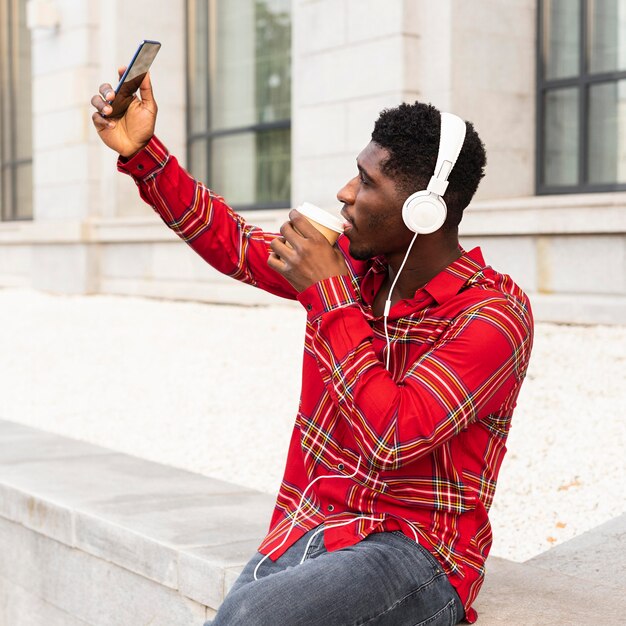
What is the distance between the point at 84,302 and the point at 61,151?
2.29m

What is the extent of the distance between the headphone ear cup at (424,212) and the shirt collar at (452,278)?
6.1 inches

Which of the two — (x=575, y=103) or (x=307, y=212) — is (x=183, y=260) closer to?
(x=575, y=103)

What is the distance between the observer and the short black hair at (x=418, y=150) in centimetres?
252

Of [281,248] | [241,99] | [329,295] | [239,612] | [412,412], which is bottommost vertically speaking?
[239,612]

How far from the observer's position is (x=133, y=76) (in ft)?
9.18

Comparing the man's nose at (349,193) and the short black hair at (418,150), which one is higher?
the short black hair at (418,150)

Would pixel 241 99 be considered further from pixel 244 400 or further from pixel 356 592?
pixel 356 592

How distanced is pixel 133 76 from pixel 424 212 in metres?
0.86

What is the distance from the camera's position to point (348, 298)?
95.4 inches

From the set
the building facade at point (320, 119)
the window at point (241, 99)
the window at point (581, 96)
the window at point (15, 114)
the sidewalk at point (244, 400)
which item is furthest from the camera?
the window at point (15, 114)

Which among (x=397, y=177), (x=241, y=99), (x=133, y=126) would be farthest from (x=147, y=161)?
(x=241, y=99)

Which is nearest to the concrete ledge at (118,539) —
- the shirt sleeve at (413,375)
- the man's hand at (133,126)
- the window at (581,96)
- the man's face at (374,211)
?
the shirt sleeve at (413,375)

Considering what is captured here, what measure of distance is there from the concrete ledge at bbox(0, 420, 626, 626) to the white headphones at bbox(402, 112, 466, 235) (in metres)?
1.00

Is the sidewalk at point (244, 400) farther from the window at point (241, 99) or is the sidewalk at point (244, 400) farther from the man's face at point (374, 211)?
the window at point (241, 99)
